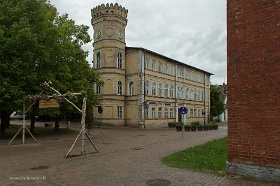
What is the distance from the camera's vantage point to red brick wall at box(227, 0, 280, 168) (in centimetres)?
698

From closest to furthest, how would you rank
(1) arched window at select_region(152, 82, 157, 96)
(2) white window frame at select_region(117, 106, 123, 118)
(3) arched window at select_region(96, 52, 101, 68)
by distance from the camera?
1. (2) white window frame at select_region(117, 106, 123, 118)
2. (3) arched window at select_region(96, 52, 101, 68)
3. (1) arched window at select_region(152, 82, 157, 96)

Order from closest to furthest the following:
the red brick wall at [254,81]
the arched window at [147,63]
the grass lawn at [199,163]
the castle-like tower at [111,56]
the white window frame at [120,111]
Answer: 1. the red brick wall at [254,81]
2. the grass lawn at [199,163]
3. the castle-like tower at [111,56]
4. the white window frame at [120,111]
5. the arched window at [147,63]

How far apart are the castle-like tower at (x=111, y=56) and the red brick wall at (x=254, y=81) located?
28075mm

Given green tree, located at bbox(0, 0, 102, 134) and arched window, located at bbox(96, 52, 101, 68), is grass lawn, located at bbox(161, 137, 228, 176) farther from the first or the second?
arched window, located at bbox(96, 52, 101, 68)

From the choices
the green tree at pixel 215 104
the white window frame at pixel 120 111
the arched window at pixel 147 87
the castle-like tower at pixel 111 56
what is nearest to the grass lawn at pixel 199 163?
the castle-like tower at pixel 111 56

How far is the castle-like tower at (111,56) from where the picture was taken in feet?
115

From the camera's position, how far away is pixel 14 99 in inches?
652

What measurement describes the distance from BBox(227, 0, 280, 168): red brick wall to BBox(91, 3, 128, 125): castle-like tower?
1105 inches

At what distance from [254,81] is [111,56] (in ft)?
95.3

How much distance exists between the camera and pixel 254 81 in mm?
7328

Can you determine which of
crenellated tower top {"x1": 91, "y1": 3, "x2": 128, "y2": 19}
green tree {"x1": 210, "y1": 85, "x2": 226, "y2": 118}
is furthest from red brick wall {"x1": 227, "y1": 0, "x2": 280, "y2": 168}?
green tree {"x1": 210, "y1": 85, "x2": 226, "y2": 118}

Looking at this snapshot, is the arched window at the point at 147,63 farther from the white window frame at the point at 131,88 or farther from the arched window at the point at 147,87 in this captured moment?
→ the white window frame at the point at 131,88

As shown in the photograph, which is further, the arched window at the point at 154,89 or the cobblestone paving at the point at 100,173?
the arched window at the point at 154,89

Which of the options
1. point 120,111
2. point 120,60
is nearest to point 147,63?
point 120,60
